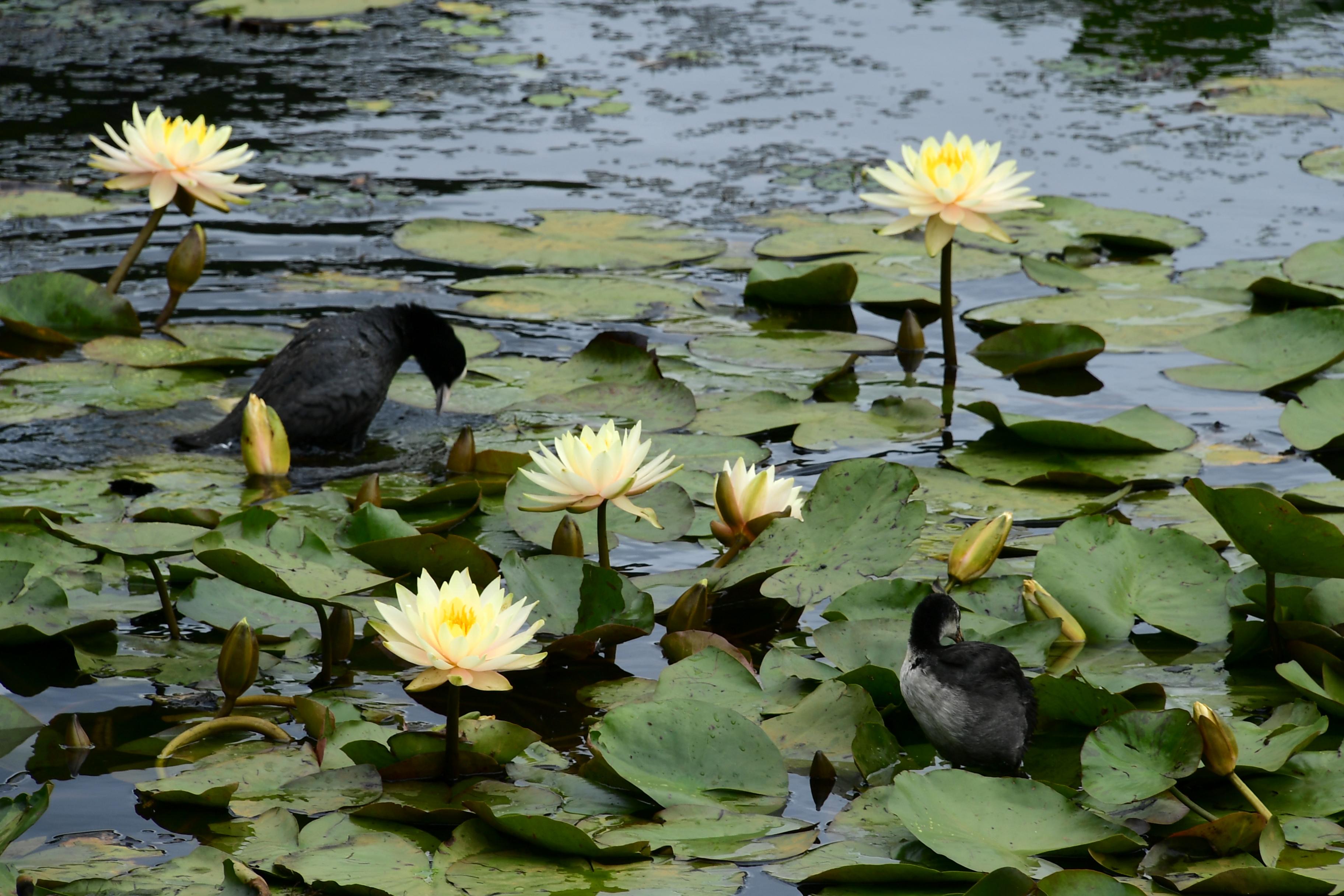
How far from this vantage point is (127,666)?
3.00m

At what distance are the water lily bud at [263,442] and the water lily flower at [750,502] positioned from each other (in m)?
1.39

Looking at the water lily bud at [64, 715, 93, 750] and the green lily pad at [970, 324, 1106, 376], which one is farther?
the green lily pad at [970, 324, 1106, 376]

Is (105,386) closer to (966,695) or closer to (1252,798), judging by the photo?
(966,695)

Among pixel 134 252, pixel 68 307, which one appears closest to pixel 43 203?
pixel 68 307

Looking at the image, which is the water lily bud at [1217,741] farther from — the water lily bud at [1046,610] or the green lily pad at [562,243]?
the green lily pad at [562,243]

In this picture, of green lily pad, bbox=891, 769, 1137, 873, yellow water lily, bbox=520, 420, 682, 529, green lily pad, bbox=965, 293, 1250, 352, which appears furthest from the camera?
green lily pad, bbox=965, 293, 1250, 352

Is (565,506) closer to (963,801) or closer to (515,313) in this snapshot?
(963,801)

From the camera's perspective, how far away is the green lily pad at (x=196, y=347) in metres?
4.97

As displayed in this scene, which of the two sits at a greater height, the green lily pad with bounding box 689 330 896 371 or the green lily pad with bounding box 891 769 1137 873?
the green lily pad with bounding box 891 769 1137 873

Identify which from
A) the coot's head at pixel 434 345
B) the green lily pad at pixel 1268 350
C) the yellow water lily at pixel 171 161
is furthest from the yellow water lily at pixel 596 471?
the green lily pad at pixel 1268 350

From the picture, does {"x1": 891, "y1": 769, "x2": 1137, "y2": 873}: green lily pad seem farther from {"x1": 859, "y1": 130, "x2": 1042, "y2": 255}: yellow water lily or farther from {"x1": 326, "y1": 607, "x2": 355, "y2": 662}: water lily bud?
{"x1": 859, "y1": 130, "x2": 1042, "y2": 255}: yellow water lily

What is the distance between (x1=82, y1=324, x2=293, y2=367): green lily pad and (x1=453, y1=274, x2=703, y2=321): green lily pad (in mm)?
793

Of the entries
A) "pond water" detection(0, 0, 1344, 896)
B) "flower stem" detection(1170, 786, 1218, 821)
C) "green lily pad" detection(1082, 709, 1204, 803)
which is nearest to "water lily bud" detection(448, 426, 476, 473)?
"pond water" detection(0, 0, 1344, 896)

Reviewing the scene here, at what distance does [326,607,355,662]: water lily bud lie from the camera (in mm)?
2945
